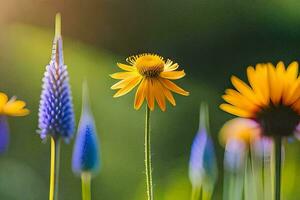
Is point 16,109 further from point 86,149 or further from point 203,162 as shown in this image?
point 203,162

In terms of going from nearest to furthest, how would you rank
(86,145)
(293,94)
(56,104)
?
(293,94) → (56,104) → (86,145)

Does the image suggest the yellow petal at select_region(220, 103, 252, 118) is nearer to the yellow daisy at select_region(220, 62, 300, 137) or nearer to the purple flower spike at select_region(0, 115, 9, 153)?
the yellow daisy at select_region(220, 62, 300, 137)

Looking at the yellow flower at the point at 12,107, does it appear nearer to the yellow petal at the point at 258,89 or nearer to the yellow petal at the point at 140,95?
the yellow petal at the point at 140,95

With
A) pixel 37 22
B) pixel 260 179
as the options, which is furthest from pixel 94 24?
pixel 260 179

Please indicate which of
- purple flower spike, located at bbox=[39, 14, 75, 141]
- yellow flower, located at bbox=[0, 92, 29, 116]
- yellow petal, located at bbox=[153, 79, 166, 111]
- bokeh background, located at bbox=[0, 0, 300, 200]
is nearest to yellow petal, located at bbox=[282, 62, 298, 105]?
bokeh background, located at bbox=[0, 0, 300, 200]

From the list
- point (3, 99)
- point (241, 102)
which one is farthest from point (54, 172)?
point (241, 102)

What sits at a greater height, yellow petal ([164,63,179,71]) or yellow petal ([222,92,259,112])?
yellow petal ([164,63,179,71])
